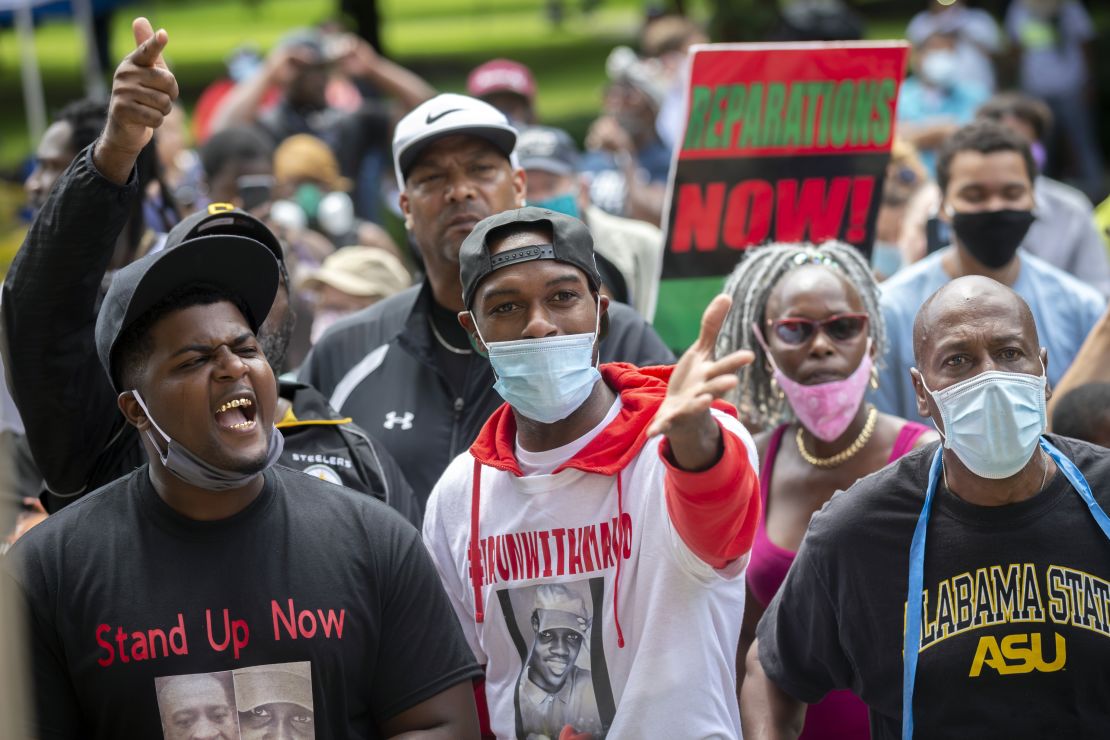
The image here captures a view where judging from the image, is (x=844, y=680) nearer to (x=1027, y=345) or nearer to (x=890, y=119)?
(x=1027, y=345)

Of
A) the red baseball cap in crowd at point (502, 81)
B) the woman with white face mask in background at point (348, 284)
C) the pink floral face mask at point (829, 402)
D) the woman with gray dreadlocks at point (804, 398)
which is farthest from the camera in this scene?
the red baseball cap in crowd at point (502, 81)

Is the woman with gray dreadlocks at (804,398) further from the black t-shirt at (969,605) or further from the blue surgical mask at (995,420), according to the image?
the blue surgical mask at (995,420)

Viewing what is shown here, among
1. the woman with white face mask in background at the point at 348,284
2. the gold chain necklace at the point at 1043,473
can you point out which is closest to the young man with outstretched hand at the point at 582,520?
the gold chain necklace at the point at 1043,473

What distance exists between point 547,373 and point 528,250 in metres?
0.32

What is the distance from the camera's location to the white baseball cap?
16.6 feet

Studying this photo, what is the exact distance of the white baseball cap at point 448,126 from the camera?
5070 mm

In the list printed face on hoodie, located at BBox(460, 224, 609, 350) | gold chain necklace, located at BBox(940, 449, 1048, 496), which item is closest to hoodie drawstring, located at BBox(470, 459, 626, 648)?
printed face on hoodie, located at BBox(460, 224, 609, 350)

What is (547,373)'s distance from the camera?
12.1 ft

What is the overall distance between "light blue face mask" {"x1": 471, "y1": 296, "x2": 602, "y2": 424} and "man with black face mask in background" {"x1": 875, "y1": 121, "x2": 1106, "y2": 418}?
7.64ft

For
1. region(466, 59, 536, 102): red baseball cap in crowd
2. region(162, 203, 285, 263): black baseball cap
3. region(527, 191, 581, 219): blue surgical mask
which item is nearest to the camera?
region(162, 203, 285, 263): black baseball cap

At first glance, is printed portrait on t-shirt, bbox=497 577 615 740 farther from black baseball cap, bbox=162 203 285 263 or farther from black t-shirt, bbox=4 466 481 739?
black baseball cap, bbox=162 203 285 263

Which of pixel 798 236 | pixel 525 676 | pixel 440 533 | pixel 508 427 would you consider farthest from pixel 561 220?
pixel 798 236

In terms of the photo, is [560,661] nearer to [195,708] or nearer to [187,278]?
[195,708]

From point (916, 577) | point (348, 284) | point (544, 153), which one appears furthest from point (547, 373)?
point (348, 284)
